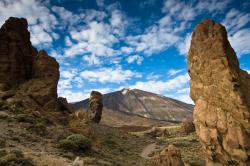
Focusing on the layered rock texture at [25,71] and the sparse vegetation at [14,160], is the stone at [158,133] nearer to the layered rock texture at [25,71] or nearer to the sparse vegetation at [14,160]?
the layered rock texture at [25,71]

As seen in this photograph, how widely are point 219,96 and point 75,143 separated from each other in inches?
636

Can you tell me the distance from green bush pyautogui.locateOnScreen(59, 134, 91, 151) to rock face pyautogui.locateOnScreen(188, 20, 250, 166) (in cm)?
1378

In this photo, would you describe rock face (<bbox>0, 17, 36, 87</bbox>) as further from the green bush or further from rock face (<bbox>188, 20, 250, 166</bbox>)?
rock face (<bbox>188, 20, 250, 166</bbox>)

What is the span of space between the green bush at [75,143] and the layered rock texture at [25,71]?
1000 cm

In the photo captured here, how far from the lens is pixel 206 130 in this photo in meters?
15.5

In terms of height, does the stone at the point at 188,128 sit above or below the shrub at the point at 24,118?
above

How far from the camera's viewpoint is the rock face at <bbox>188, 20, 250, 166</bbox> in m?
13.6

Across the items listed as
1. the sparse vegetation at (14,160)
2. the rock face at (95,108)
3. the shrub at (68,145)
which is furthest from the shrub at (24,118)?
the rock face at (95,108)

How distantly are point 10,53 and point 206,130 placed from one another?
3445 centimetres

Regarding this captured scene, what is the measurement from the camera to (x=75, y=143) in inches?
1041

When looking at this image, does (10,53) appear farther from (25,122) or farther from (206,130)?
(206,130)

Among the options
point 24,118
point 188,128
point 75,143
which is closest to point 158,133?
point 188,128

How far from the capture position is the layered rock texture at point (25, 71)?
36.8 m

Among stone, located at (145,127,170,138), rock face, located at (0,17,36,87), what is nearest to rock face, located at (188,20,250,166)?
rock face, located at (0,17,36,87)
